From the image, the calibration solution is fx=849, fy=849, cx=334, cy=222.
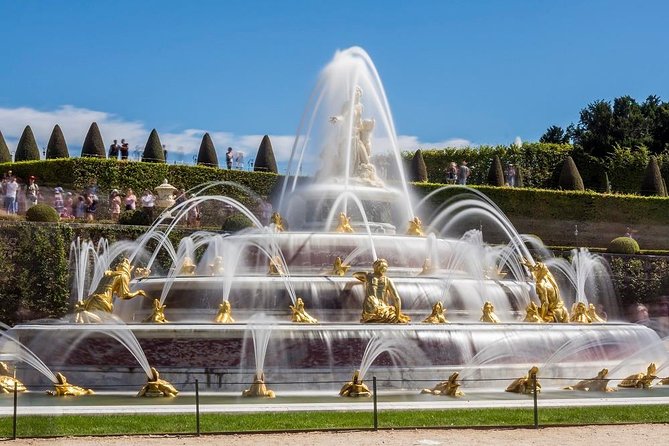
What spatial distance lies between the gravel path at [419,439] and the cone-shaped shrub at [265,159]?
4530 centimetres

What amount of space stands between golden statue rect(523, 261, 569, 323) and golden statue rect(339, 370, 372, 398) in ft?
21.5

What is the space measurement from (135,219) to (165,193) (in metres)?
6.85

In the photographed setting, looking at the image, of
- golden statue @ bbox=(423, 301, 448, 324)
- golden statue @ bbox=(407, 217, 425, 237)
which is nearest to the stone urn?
golden statue @ bbox=(407, 217, 425, 237)

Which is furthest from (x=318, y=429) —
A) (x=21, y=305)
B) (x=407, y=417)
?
(x=21, y=305)

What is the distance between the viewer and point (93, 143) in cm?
5306

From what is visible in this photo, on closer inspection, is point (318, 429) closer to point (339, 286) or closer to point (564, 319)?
point (339, 286)

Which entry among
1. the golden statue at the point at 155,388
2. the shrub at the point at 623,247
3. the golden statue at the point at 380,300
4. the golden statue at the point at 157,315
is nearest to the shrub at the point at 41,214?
the golden statue at the point at 157,315

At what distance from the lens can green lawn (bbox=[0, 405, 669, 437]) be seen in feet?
34.4

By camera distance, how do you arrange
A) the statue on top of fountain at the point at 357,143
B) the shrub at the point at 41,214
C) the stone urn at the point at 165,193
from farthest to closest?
the stone urn at the point at 165,193 < the shrub at the point at 41,214 < the statue on top of fountain at the point at 357,143

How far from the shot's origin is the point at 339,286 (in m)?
17.8

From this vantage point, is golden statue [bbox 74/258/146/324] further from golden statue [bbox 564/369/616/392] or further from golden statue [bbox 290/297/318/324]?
golden statue [bbox 564/369/616/392]

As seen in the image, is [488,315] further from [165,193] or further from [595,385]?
[165,193]

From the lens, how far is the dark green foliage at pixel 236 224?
35.1m

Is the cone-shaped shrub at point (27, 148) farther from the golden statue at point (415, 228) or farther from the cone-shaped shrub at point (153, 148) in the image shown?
the golden statue at point (415, 228)
